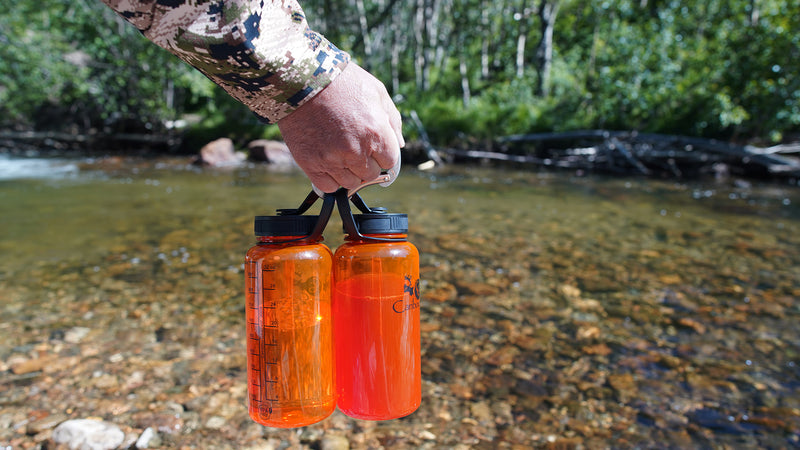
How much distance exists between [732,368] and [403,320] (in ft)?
8.41

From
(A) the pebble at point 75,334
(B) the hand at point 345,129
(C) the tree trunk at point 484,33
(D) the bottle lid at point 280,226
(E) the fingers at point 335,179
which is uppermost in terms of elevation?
(C) the tree trunk at point 484,33

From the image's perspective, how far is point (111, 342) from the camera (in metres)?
3.23

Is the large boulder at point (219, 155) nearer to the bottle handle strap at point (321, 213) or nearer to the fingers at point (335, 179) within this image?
the bottle handle strap at point (321, 213)

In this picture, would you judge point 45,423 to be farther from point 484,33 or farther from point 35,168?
point 484,33

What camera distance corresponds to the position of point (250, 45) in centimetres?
120

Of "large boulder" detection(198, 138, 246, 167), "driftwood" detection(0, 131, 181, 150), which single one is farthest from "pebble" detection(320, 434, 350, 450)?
"driftwood" detection(0, 131, 181, 150)

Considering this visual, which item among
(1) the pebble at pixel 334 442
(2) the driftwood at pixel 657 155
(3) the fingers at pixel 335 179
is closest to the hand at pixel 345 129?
(3) the fingers at pixel 335 179

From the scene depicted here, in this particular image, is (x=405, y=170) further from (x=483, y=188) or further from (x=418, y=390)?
(x=418, y=390)

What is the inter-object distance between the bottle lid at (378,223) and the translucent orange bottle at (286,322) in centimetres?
13

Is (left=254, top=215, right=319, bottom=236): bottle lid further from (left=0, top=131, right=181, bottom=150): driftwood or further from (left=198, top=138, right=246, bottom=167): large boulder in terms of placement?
(left=0, top=131, right=181, bottom=150): driftwood

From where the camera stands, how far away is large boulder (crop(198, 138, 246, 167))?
16.8 meters

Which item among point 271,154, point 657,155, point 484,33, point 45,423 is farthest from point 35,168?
point 484,33

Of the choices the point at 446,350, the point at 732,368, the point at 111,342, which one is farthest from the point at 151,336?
the point at 732,368

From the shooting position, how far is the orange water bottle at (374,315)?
1629mm
